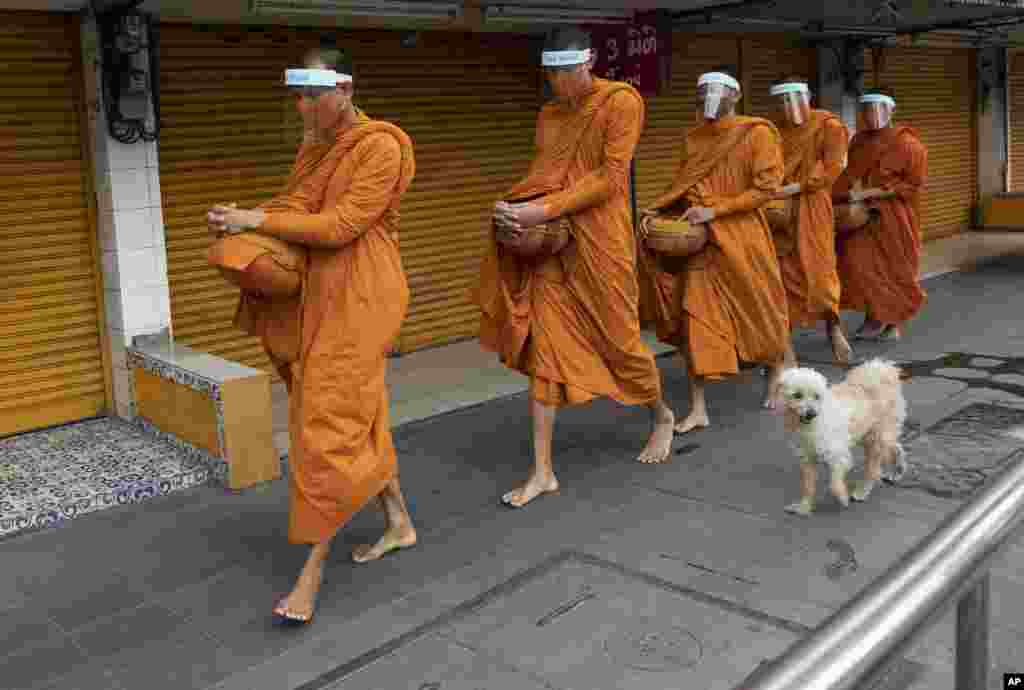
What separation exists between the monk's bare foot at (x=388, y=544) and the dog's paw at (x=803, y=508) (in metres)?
1.79

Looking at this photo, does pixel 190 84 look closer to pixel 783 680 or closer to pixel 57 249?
pixel 57 249

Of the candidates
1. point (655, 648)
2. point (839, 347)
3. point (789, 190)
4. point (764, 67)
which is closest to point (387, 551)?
point (655, 648)

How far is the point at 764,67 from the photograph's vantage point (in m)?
11.9

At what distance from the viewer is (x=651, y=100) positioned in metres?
10.5

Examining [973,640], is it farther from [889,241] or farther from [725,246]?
[889,241]

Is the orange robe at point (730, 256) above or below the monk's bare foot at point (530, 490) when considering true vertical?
above

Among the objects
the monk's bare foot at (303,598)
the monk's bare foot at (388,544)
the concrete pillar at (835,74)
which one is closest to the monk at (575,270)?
the monk's bare foot at (388,544)

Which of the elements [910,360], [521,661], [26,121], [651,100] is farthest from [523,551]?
[651,100]

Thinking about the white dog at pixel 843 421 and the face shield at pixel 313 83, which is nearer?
the face shield at pixel 313 83

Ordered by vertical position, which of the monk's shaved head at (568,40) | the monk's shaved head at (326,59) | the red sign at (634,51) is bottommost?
the monk's shaved head at (326,59)

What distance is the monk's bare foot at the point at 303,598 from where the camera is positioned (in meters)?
4.13

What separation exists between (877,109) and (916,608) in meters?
8.60

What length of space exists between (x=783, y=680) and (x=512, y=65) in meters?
8.68

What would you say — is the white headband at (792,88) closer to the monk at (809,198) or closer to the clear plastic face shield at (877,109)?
the monk at (809,198)
